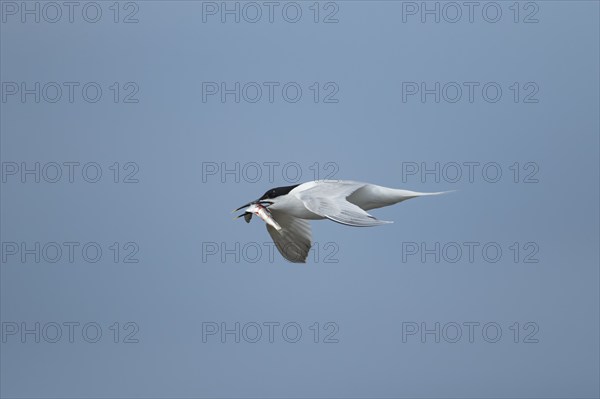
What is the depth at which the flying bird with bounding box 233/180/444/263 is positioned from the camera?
5.30m

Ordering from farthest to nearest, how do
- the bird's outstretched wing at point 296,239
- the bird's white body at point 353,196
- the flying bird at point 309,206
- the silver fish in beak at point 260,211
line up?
the bird's outstretched wing at point 296,239 < the silver fish in beak at point 260,211 < the bird's white body at point 353,196 < the flying bird at point 309,206

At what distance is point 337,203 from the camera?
17.9 feet

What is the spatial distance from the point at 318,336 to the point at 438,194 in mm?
1851

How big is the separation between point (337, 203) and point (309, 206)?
20cm

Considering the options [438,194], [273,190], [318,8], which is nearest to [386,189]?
[438,194]

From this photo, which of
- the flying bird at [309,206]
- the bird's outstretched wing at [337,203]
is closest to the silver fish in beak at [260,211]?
the flying bird at [309,206]

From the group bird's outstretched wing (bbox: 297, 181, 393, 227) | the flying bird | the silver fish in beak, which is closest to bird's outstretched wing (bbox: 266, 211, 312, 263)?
the flying bird

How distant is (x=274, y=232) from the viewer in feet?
22.4

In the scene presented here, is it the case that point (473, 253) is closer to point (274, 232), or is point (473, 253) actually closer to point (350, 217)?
point (274, 232)

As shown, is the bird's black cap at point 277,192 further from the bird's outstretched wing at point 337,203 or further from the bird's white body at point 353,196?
the bird's outstretched wing at point 337,203

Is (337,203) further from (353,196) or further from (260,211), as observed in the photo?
(260,211)

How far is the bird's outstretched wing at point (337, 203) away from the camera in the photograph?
5.08 m

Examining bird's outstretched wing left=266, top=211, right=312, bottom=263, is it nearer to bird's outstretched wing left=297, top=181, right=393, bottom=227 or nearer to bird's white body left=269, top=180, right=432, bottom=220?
bird's white body left=269, top=180, right=432, bottom=220

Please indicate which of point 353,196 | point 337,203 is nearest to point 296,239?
point 353,196
